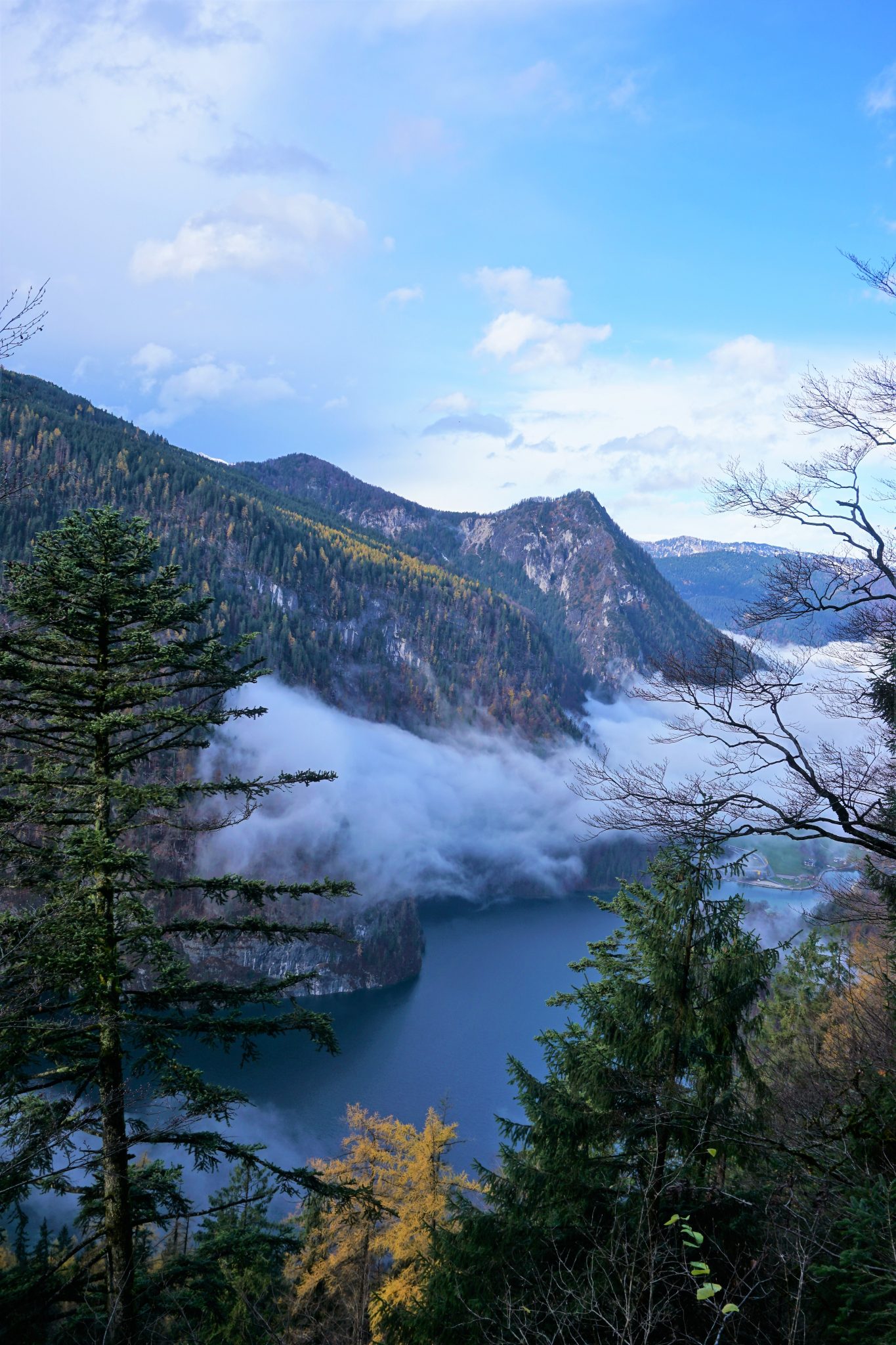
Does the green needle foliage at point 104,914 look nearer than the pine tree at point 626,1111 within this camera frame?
Yes

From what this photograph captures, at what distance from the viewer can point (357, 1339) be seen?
15430 mm

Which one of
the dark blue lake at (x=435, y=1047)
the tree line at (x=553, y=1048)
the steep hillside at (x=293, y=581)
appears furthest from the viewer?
the steep hillside at (x=293, y=581)

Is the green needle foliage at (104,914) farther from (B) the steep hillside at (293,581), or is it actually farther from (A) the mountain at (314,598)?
(B) the steep hillside at (293,581)

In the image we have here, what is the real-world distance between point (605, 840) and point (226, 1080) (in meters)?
118

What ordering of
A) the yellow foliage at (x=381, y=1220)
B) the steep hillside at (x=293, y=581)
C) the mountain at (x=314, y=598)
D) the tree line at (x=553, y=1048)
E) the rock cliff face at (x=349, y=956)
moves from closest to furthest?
the tree line at (x=553, y=1048), the yellow foliage at (x=381, y=1220), the rock cliff face at (x=349, y=956), the mountain at (x=314, y=598), the steep hillside at (x=293, y=581)

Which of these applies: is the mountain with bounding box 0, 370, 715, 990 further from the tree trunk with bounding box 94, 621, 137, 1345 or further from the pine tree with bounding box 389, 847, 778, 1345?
the tree trunk with bounding box 94, 621, 137, 1345

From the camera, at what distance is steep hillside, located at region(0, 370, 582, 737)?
138m

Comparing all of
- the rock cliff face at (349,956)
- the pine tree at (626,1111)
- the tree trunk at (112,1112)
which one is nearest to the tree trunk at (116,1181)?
the tree trunk at (112,1112)

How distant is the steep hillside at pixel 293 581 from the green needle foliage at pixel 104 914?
11579cm

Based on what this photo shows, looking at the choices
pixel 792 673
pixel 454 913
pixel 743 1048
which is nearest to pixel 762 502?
pixel 792 673

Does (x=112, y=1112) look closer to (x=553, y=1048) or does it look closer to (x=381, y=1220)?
(x=553, y=1048)

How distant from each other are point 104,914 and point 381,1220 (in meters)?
15.0

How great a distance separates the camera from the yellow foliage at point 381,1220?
18.9 metres

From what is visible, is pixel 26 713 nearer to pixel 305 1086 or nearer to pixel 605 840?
pixel 305 1086
